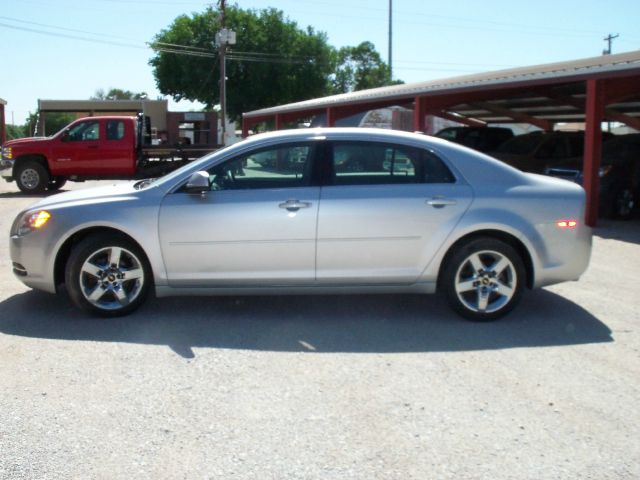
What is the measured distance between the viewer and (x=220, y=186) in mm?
6020

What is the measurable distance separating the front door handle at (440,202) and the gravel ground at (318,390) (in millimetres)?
993

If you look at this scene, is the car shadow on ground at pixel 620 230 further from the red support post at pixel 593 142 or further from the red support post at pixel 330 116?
the red support post at pixel 330 116

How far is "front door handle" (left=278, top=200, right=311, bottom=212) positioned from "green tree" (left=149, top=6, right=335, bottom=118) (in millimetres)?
49904

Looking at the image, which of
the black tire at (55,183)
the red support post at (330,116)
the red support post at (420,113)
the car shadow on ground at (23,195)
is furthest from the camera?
the red support post at (330,116)

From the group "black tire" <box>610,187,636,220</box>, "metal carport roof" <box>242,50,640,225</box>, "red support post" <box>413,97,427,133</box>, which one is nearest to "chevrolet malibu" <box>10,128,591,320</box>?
"metal carport roof" <box>242,50,640,225</box>

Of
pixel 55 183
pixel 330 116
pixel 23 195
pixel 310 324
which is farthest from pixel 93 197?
pixel 330 116

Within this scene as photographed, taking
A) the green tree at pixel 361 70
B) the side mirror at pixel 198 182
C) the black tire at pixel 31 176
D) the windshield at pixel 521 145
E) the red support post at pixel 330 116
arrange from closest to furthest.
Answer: the side mirror at pixel 198 182 → the windshield at pixel 521 145 → the black tire at pixel 31 176 → the red support post at pixel 330 116 → the green tree at pixel 361 70

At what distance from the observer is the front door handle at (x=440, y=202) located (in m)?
5.89

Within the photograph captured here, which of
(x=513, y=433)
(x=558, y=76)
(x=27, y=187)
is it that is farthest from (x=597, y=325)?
(x=27, y=187)

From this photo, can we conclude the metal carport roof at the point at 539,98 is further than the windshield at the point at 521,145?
No

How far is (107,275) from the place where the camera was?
5.97 m

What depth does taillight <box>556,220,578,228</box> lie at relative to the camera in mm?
5980

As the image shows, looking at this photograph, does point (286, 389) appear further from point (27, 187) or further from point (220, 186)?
point (27, 187)

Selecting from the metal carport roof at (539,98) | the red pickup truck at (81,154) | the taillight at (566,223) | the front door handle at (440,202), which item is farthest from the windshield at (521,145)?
the front door handle at (440,202)
